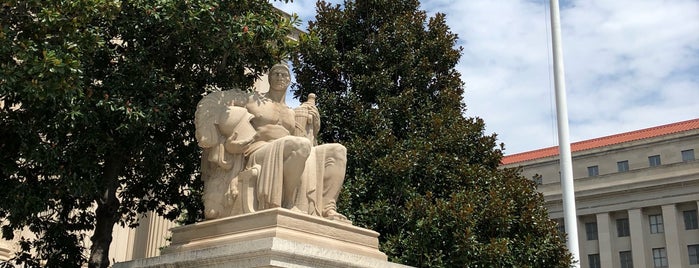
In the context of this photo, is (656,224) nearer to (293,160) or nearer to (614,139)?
(614,139)

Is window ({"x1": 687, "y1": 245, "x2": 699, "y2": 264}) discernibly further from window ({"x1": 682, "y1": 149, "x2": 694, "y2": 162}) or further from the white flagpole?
the white flagpole

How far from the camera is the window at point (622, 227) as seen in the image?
52.6 meters

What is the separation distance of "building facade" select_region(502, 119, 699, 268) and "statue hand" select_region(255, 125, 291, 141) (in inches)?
1651

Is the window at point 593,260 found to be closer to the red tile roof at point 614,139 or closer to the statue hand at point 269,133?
the red tile roof at point 614,139

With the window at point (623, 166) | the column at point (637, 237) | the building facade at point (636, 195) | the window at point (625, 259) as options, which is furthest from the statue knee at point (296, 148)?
the window at point (625, 259)

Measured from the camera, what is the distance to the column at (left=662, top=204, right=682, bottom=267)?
4972 cm

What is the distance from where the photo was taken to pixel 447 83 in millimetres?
16656

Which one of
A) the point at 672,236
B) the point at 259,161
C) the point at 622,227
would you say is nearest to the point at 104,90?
the point at 259,161

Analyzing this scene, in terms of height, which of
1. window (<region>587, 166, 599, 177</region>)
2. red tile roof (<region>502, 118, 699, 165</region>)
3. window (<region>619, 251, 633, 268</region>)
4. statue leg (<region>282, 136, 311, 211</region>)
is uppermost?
red tile roof (<region>502, 118, 699, 165</region>)

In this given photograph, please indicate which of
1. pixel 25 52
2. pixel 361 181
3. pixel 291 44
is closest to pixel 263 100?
pixel 25 52

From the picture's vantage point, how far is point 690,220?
164ft

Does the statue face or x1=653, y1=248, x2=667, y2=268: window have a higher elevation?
x1=653, y1=248, x2=667, y2=268: window

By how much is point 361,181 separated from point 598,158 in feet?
139

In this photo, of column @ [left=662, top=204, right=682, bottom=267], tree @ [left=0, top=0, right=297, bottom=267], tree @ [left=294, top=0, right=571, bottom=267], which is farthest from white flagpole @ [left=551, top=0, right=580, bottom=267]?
column @ [left=662, top=204, right=682, bottom=267]
